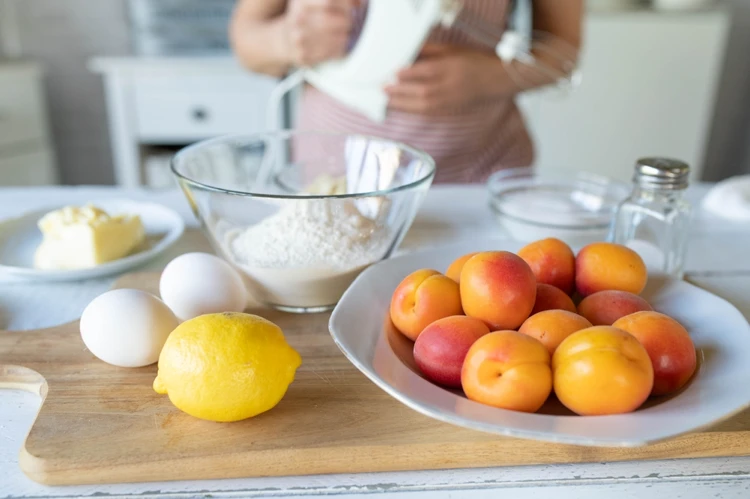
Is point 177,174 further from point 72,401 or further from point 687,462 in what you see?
point 687,462

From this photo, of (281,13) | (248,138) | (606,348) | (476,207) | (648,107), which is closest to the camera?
(606,348)

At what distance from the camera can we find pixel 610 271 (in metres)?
0.51

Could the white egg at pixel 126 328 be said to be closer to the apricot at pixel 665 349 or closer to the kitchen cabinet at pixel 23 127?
the apricot at pixel 665 349

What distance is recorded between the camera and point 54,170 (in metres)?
2.15

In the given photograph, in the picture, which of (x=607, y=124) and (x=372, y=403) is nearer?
(x=372, y=403)

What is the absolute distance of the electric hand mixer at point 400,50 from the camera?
0.93 m

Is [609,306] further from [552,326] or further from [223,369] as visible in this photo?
[223,369]

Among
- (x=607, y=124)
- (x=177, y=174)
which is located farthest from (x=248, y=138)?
(x=607, y=124)

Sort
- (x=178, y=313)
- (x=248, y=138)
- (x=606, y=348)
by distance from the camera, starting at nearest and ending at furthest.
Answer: (x=606, y=348), (x=178, y=313), (x=248, y=138)

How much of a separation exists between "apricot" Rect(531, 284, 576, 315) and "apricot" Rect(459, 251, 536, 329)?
0.06 ft

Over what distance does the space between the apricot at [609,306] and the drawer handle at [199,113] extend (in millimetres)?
1662

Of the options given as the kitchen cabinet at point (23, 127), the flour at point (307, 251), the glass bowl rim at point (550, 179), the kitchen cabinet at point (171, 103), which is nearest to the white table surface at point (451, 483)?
the flour at point (307, 251)

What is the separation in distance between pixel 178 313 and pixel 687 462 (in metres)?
0.41

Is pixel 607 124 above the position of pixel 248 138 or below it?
below
